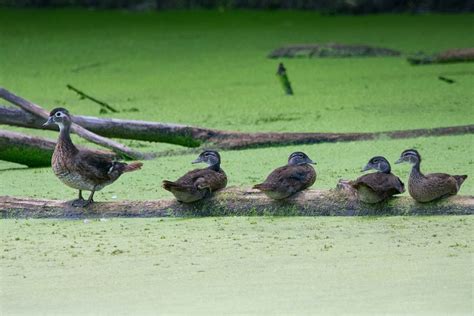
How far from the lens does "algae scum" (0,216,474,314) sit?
3.79 metres

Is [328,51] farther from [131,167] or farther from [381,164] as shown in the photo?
[381,164]

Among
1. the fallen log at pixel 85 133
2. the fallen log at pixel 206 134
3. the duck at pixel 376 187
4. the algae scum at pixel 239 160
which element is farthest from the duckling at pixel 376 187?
the fallen log at pixel 85 133

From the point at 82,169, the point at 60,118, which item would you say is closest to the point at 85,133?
the point at 60,118

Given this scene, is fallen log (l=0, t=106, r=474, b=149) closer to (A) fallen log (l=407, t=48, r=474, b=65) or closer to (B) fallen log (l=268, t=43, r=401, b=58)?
(A) fallen log (l=407, t=48, r=474, b=65)

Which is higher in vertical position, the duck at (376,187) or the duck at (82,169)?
the duck at (376,187)

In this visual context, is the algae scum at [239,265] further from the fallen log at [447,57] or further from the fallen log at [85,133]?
the fallen log at [447,57]

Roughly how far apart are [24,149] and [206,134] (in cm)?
86

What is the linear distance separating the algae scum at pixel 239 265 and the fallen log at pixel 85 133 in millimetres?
1267

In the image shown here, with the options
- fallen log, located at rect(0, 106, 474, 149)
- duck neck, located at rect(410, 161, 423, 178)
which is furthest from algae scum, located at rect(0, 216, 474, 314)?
fallen log, located at rect(0, 106, 474, 149)

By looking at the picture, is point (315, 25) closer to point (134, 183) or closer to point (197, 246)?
point (134, 183)

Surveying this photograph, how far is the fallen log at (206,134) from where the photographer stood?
6.48 meters

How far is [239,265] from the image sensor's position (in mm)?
4262

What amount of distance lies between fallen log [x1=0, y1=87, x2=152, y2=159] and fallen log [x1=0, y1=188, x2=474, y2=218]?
1156 mm

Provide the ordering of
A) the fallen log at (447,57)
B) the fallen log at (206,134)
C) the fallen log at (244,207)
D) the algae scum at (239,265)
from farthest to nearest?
the fallen log at (447,57) < the fallen log at (206,134) < the fallen log at (244,207) < the algae scum at (239,265)
